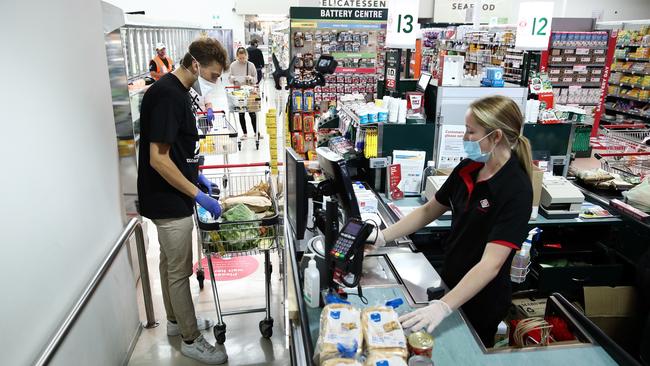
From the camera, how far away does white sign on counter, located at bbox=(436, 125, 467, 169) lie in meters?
3.74

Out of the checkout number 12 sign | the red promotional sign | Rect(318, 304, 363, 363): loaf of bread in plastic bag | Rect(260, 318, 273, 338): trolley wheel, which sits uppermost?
the checkout number 12 sign

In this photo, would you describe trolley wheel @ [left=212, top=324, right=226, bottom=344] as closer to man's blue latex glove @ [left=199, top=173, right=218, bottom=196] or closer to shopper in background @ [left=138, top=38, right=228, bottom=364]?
shopper in background @ [left=138, top=38, right=228, bottom=364]

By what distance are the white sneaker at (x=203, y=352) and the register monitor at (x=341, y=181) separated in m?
1.60

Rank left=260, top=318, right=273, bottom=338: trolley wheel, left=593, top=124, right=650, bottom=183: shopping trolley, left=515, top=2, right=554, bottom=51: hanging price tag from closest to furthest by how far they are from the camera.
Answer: left=260, top=318, right=273, bottom=338: trolley wheel → left=593, top=124, right=650, bottom=183: shopping trolley → left=515, top=2, right=554, bottom=51: hanging price tag

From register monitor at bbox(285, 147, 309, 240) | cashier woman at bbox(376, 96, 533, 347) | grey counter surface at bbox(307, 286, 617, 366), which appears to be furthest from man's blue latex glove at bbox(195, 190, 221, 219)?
cashier woman at bbox(376, 96, 533, 347)

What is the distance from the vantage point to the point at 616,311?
2971 mm

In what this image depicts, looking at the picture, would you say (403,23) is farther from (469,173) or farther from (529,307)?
(529,307)

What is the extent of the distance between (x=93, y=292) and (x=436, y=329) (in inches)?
73.5

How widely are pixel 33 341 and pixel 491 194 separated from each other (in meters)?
2.19

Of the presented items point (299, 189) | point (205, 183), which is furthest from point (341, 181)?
point (205, 183)

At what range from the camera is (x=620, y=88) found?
11.6m

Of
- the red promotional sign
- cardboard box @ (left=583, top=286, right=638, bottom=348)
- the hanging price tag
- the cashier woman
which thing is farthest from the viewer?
the hanging price tag

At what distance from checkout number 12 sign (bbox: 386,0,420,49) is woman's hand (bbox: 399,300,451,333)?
3330 mm

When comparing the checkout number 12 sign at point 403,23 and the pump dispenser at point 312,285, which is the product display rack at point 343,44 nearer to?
the checkout number 12 sign at point 403,23
